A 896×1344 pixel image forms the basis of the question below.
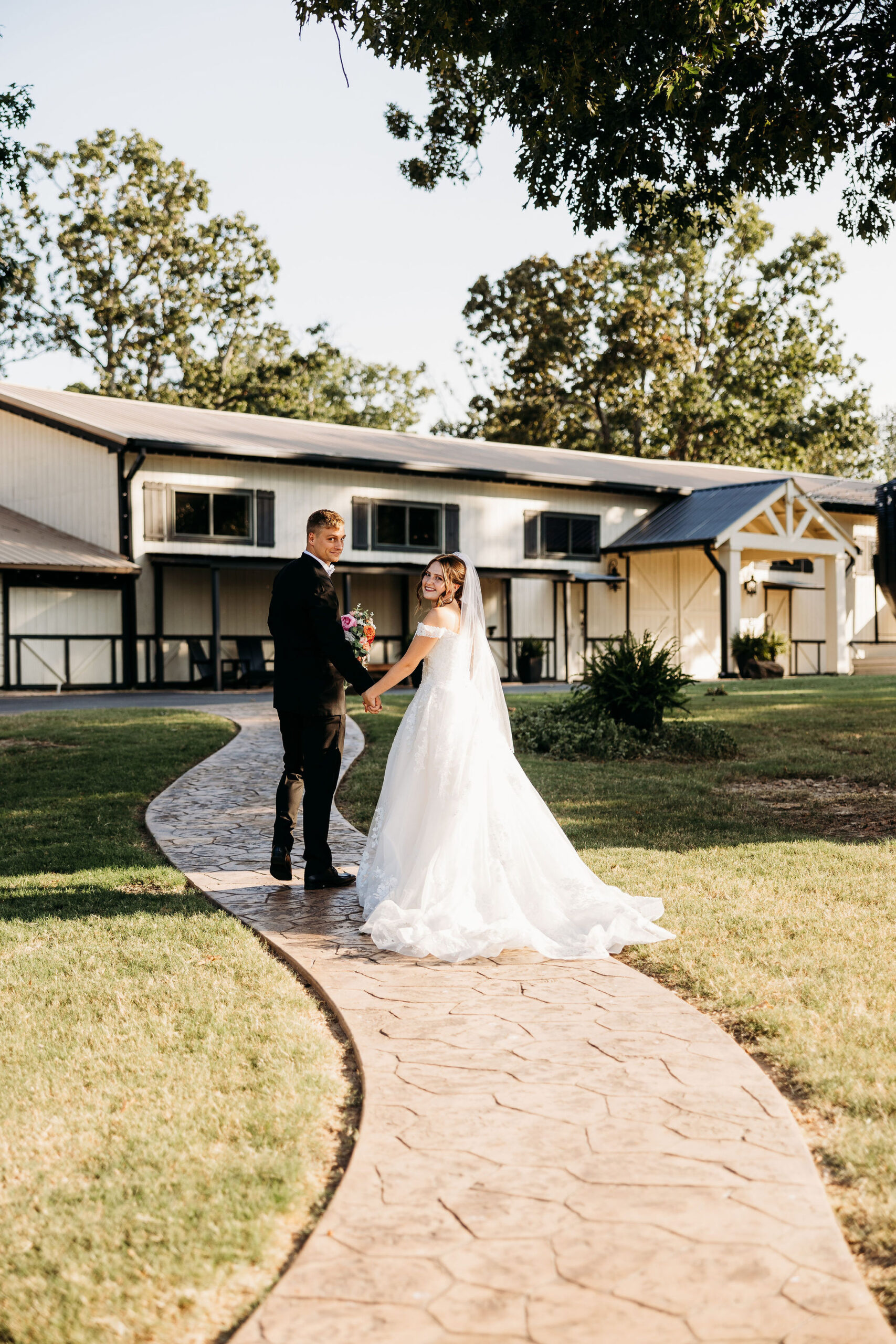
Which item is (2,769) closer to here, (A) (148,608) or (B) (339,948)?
(B) (339,948)

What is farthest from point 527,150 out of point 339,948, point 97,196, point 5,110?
point 97,196

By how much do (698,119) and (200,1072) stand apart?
319 inches

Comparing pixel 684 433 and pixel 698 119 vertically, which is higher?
pixel 684 433

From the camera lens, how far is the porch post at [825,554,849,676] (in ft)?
95.6

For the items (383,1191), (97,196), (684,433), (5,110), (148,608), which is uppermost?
(97,196)

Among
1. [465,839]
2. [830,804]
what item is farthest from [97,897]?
[830,804]

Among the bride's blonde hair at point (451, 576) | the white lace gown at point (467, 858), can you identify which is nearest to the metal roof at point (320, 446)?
the bride's blonde hair at point (451, 576)

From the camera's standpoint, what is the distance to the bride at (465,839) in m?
5.65

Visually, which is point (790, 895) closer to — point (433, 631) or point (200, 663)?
point (433, 631)

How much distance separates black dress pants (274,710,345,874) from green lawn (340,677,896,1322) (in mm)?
1784

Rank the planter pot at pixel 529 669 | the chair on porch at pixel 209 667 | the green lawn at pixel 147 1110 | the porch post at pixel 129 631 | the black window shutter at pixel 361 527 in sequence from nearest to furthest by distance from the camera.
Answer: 1. the green lawn at pixel 147 1110
2. the porch post at pixel 129 631
3. the chair on porch at pixel 209 667
4. the black window shutter at pixel 361 527
5. the planter pot at pixel 529 669

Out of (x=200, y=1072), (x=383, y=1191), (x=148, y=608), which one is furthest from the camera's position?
(x=148, y=608)

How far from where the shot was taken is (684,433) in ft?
149

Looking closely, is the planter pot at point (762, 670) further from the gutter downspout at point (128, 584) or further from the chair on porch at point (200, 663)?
the gutter downspout at point (128, 584)
